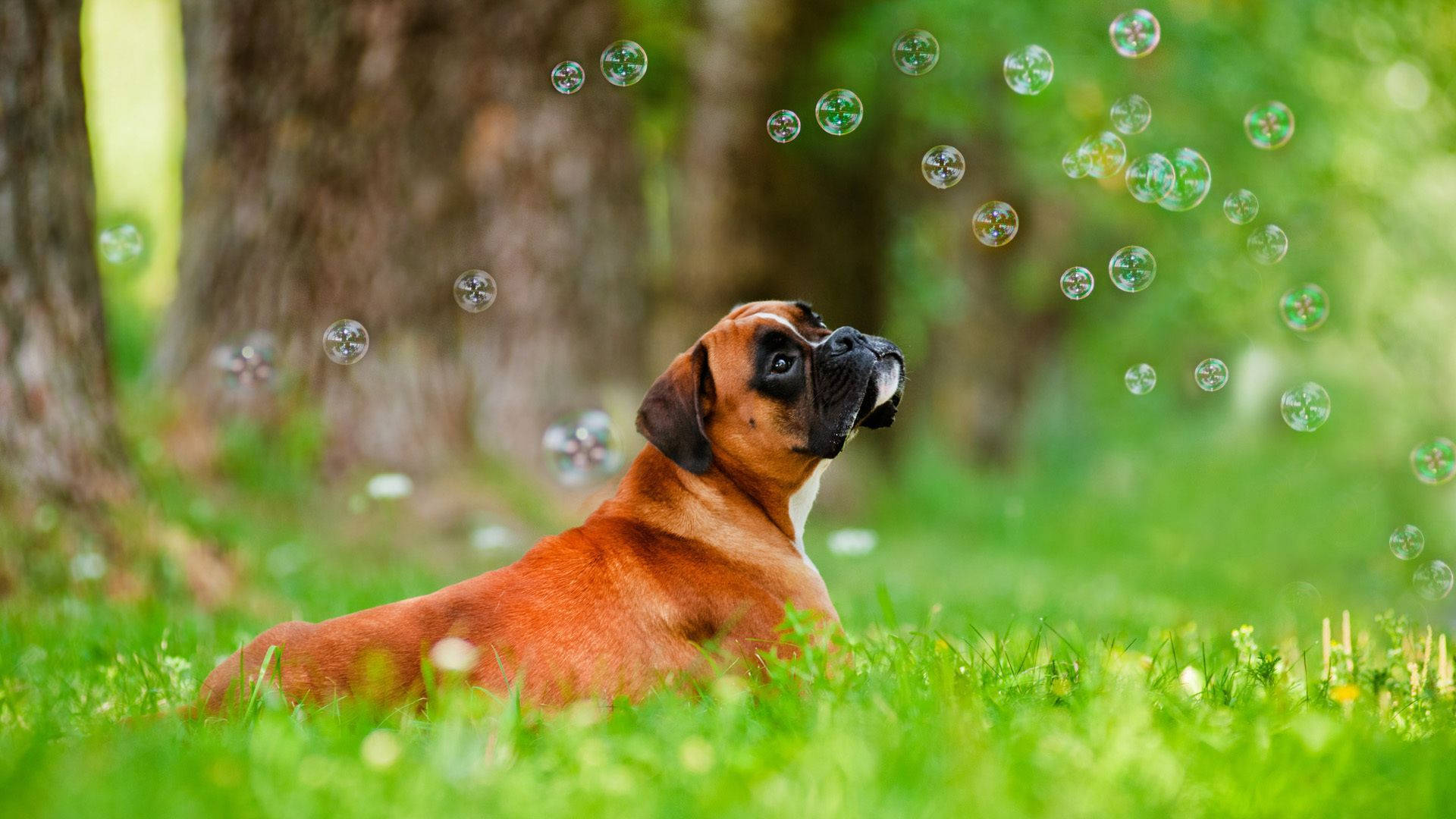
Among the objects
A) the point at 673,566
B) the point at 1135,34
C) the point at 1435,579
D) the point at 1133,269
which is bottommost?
the point at 1435,579

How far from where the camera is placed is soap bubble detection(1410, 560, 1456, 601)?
6344 mm

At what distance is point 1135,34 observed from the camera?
24.1 feet

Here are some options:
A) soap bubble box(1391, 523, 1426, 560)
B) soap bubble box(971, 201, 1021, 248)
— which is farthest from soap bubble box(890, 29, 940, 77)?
soap bubble box(1391, 523, 1426, 560)

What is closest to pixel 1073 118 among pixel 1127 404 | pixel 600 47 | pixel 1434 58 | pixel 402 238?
pixel 1434 58

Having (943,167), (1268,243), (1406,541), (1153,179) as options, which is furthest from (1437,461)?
(943,167)

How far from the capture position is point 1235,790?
8.77 ft

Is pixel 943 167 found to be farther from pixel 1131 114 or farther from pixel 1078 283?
pixel 1131 114

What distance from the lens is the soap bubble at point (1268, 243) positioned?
283 inches

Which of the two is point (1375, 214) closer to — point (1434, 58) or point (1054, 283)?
point (1434, 58)

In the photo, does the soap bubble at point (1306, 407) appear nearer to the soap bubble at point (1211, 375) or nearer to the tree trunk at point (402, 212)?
the soap bubble at point (1211, 375)

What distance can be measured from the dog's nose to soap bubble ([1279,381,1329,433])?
3182 millimetres

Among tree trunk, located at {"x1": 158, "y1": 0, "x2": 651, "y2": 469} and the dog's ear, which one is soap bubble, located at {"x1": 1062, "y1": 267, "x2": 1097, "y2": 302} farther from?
tree trunk, located at {"x1": 158, "y1": 0, "x2": 651, "y2": 469}

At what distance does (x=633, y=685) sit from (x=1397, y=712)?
2.28m

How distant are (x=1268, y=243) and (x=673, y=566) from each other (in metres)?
5.18
